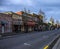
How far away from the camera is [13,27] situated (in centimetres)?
6812

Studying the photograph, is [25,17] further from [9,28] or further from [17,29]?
[9,28]

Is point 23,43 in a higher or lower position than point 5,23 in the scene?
lower

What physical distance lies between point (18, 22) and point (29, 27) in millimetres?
16129

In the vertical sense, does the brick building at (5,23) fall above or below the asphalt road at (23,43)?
above

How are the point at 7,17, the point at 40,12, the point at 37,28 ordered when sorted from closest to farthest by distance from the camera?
the point at 7,17, the point at 37,28, the point at 40,12

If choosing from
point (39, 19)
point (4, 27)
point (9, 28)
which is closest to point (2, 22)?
point (4, 27)

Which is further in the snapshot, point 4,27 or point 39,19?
point 39,19


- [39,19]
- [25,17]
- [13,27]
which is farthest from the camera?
[39,19]

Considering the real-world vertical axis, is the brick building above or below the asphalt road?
above

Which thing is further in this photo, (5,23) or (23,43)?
(5,23)

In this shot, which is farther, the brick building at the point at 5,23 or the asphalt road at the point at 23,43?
the brick building at the point at 5,23

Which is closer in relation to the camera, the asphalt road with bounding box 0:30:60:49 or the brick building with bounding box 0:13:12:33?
the asphalt road with bounding box 0:30:60:49

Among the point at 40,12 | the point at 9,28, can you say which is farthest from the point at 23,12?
the point at 40,12

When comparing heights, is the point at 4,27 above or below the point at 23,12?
below
